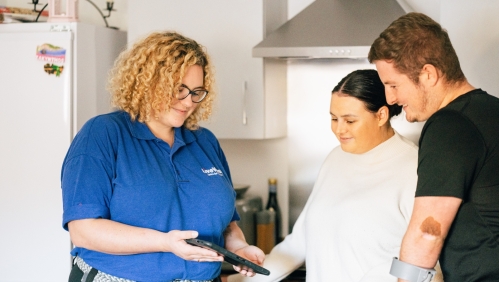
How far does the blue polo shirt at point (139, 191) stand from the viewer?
1.46m

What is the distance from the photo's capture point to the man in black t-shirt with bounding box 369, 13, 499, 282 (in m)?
1.20

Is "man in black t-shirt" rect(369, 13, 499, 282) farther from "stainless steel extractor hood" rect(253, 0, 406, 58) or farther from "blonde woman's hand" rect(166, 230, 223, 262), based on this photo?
"stainless steel extractor hood" rect(253, 0, 406, 58)

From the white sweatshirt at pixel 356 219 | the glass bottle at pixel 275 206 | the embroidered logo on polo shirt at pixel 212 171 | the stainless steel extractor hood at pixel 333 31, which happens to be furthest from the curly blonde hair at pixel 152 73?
the glass bottle at pixel 275 206

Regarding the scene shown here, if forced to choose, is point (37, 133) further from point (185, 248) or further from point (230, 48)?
point (185, 248)

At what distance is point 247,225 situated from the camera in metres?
2.90

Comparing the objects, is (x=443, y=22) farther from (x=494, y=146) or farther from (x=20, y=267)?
(x=20, y=267)

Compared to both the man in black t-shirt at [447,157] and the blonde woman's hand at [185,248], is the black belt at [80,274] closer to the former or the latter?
the blonde woman's hand at [185,248]

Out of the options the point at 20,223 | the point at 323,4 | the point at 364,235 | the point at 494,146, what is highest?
the point at 323,4

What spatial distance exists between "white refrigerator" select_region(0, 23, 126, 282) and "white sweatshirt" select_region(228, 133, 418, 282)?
111 centimetres

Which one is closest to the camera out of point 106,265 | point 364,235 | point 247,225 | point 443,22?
point 106,265

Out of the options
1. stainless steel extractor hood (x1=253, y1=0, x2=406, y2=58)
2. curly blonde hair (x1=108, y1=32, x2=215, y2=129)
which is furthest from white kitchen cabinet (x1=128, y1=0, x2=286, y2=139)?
curly blonde hair (x1=108, y1=32, x2=215, y2=129)

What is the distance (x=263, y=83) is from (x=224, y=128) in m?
0.25

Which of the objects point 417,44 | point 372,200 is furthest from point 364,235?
point 417,44

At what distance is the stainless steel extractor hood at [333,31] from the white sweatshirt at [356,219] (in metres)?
0.67
